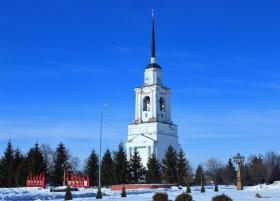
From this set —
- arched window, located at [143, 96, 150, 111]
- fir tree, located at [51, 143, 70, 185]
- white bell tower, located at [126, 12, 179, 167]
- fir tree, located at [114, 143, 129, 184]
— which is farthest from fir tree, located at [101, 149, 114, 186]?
arched window, located at [143, 96, 150, 111]

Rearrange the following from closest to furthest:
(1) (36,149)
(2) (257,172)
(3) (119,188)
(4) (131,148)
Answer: (3) (119,188) → (1) (36,149) → (4) (131,148) → (2) (257,172)

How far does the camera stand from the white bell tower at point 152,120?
79438 millimetres

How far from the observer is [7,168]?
60.0 meters

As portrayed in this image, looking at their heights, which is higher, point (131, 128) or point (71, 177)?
point (131, 128)

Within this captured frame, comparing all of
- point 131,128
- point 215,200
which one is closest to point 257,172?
point 131,128

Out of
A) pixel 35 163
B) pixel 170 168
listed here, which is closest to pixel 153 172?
pixel 170 168

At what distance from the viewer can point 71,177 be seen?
51.5 metres

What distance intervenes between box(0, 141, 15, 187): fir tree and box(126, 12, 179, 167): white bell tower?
2350cm

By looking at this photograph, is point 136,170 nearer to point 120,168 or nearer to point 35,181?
point 120,168

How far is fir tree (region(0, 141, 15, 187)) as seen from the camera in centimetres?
5822

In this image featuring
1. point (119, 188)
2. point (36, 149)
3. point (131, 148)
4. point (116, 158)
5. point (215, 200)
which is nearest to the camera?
point (215, 200)

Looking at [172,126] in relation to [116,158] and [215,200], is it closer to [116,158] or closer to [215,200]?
[116,158]

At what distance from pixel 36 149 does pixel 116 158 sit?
398 inches

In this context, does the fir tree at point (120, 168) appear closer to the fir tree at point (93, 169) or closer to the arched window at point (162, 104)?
the fir tree at point (93, 169)
